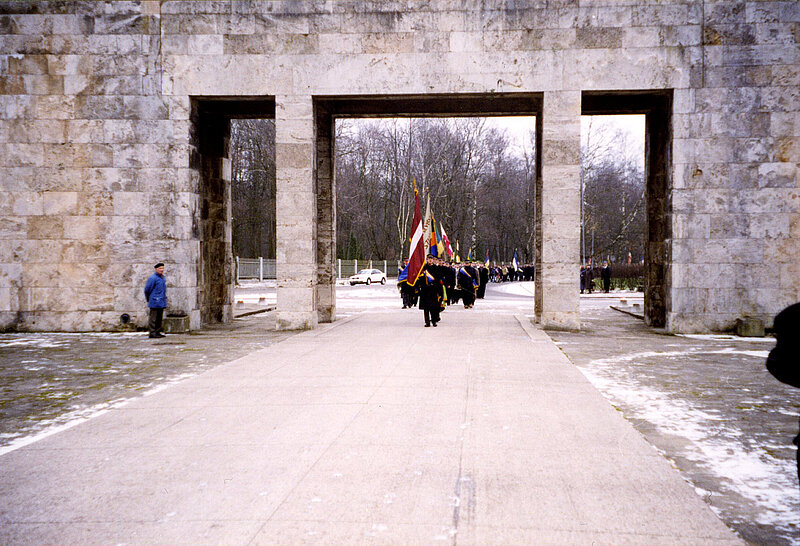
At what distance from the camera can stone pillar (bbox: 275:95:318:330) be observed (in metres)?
15.7

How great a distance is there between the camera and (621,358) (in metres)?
11.2

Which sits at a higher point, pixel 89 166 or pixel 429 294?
pixel 89 166

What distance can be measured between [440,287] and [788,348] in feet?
47.7

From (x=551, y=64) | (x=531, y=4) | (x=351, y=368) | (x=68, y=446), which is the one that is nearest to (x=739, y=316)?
(x=551, y=64)

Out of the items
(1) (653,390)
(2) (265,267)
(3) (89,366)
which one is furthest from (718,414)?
(2) (265,267)

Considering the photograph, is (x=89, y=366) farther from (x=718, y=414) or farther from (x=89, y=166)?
(x=718, y=414)

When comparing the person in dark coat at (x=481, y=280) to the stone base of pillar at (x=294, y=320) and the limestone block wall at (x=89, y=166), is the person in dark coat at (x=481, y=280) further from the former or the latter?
the limestone block wall at (x=89, y=166)

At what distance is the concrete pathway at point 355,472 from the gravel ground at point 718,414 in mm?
269

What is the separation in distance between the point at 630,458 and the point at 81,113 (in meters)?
14.8

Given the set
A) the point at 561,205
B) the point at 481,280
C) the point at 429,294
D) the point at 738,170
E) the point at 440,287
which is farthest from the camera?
the point at 481,280

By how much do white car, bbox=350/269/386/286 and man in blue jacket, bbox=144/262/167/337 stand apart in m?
37.9

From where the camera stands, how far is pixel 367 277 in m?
55.1

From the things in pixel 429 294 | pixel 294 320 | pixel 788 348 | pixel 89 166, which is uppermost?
→ pixel 89 166

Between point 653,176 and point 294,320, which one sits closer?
point 294,320
